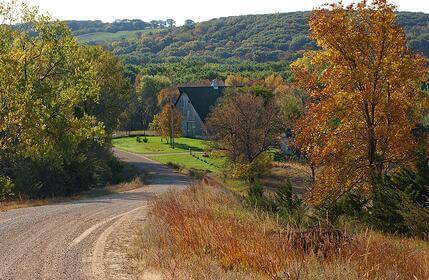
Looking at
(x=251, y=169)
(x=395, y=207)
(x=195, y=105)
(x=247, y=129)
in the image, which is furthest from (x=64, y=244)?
(x=195, y=105)

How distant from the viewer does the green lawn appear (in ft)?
239

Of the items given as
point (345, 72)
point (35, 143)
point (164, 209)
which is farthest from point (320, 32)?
point (35, 143)

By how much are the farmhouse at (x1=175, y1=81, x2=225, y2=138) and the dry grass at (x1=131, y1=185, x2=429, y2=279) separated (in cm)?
7862

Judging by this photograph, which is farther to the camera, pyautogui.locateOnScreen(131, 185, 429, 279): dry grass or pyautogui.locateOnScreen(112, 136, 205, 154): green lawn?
pyautogui.locateOnScreen(112, 136, 205, 154): green lawn

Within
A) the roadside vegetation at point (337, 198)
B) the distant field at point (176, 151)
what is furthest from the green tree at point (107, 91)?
the roadside vegetation at point (337, 198)

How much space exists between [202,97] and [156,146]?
17548mm

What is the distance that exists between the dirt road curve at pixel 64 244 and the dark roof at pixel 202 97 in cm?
7387

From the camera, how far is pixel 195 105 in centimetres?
8850

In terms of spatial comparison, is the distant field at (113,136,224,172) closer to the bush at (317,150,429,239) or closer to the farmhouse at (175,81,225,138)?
the farmhouse at (175,81,225,138)

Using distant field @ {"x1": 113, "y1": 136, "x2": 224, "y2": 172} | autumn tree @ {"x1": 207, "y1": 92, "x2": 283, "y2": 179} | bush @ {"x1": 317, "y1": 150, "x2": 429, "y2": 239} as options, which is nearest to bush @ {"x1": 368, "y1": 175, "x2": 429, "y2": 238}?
bush @ {"x1": 317, "y1": 150, "x2": 429, "y2": 239}

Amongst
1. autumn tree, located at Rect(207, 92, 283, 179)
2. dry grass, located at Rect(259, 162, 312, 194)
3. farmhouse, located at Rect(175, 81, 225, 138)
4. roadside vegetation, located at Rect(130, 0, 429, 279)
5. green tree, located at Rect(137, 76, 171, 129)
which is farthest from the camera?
green tree, located at Rect(137, 76, 171, 129)

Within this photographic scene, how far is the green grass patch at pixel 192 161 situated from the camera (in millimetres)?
58938

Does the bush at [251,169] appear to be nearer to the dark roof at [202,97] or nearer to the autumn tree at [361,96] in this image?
the autumn tree at [361,96]

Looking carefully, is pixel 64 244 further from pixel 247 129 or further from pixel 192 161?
pixel 192 161
